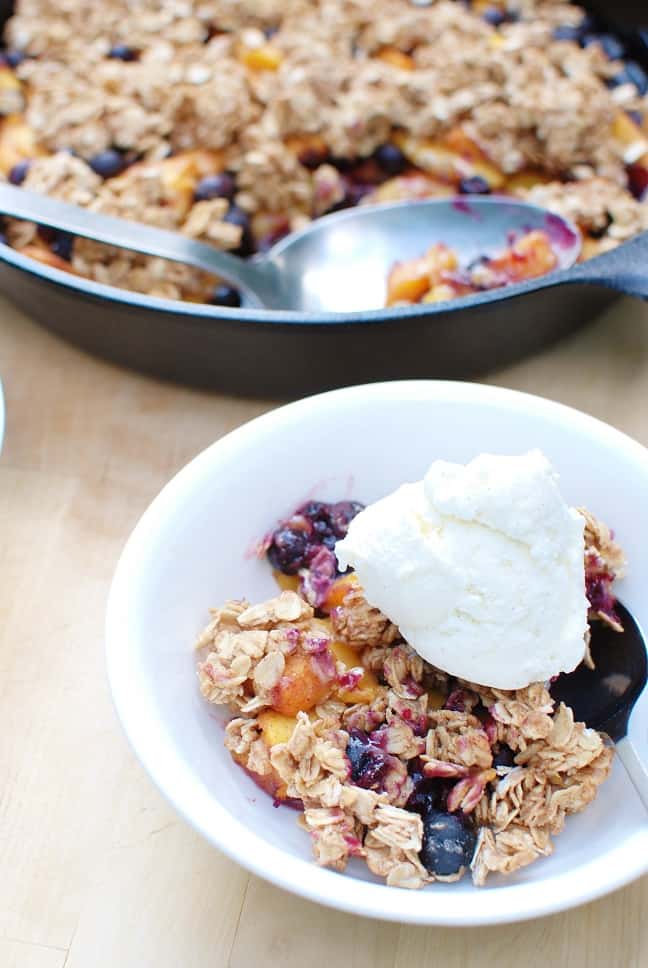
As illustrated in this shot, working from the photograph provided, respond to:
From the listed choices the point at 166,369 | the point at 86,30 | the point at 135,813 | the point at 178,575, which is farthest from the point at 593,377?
the point at 86,30

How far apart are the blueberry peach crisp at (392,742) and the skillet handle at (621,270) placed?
1.06 feet

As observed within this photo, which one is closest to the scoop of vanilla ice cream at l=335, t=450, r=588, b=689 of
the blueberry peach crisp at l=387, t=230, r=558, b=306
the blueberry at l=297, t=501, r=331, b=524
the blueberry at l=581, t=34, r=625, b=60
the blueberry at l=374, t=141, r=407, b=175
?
the blueberry at l=297, t=501, r=331, b=524

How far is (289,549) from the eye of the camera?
109cm

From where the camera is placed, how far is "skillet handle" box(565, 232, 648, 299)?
1.21m

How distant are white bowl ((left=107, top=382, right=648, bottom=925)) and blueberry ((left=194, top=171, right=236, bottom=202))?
0.56 meters

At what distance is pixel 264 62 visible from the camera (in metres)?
1.67

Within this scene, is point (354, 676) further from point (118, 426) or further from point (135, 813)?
point (118, 426)

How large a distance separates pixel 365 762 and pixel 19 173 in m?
1.02

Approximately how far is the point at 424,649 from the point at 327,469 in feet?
0.82

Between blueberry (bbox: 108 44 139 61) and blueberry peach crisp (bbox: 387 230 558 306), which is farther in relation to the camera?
blueberry (bbox: 108 44 139 61)

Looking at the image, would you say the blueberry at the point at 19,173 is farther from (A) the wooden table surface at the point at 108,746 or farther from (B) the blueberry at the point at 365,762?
(B) the blueberry at the point at 365,762

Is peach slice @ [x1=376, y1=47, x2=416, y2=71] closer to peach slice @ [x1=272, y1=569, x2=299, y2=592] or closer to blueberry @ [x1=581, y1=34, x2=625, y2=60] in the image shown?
blueberry @ [x1=581, y1=34, x2=625, y2=60]

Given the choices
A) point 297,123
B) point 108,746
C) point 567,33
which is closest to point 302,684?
point 108,746

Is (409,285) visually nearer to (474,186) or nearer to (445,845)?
(474,186)
